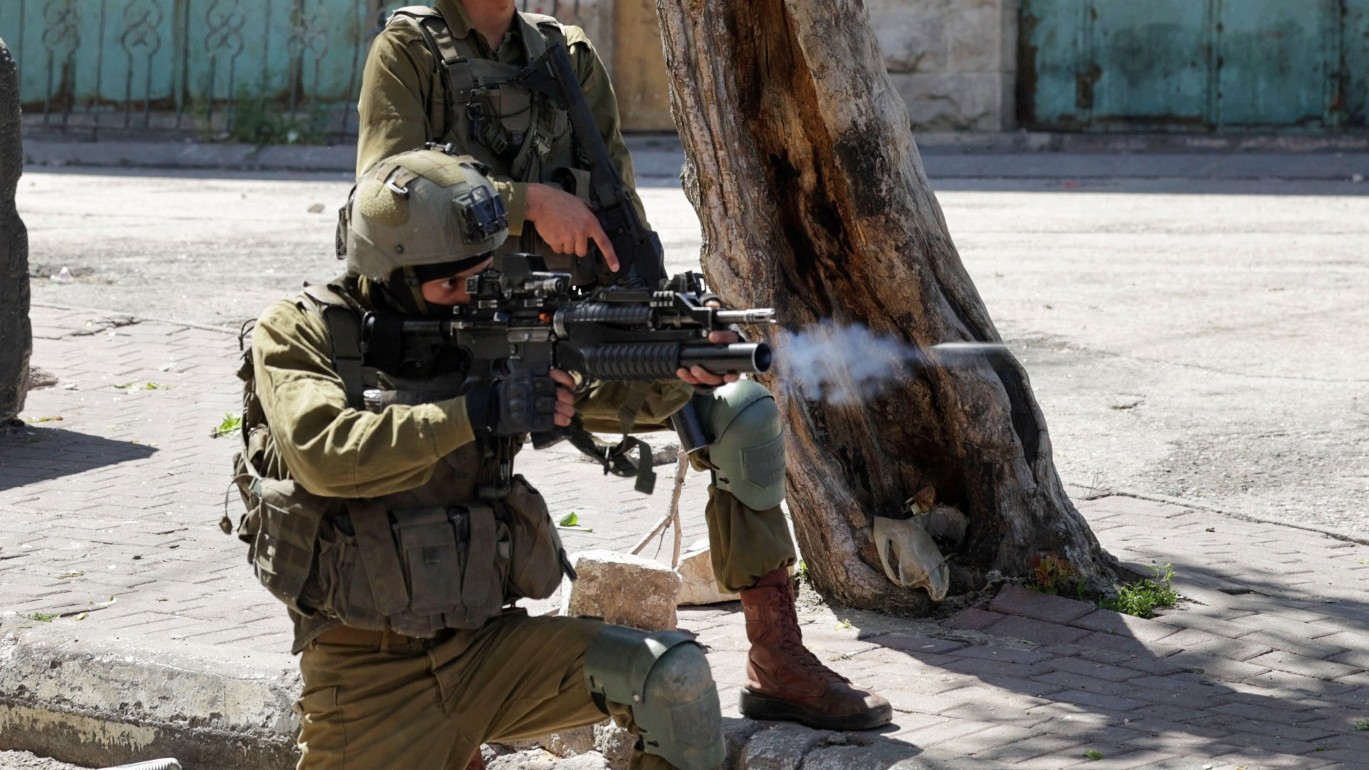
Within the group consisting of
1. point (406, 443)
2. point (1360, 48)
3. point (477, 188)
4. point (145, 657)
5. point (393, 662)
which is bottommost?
point (145, 657)

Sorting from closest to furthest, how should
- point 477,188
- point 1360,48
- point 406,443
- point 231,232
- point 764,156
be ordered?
point 406,443 < point 477,188 < point 764,156 < point 231,232 < point 1360,48

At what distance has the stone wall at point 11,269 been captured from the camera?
23.8 feet

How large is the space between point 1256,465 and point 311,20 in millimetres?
14585

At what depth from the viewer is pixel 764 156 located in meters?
5.14

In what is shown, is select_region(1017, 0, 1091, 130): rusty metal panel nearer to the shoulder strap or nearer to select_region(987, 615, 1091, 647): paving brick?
select_region(987, 615, 1091, 647): paving brick

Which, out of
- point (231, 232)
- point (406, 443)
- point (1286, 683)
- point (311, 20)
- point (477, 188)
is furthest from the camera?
point (311, 20)

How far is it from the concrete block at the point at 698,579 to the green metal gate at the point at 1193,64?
1197cm

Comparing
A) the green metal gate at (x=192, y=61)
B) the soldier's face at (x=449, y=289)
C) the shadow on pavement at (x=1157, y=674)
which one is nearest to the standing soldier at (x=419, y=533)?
the soldier's face at (x=449, y=289)

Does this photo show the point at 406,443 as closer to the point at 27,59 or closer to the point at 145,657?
the point at 145,657

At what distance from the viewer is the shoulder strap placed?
3402 millimetres

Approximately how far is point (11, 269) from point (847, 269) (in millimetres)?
4004

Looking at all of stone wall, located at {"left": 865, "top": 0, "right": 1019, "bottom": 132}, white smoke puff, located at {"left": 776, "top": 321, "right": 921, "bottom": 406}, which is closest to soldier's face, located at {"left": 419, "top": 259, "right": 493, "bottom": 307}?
white smoke puff, located at {"left": 776, "top": 321, "right": 921, "bottom": 406}

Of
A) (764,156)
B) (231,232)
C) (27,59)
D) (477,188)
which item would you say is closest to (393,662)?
(477,188)

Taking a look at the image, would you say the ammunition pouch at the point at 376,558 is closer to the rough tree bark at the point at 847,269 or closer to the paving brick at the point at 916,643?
the paving brick at the point at 916,643
